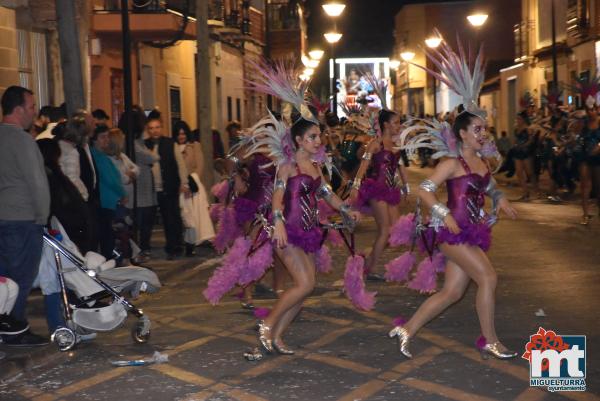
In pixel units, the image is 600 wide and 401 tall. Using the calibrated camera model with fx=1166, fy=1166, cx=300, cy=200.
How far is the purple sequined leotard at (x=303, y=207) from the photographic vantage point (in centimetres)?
880

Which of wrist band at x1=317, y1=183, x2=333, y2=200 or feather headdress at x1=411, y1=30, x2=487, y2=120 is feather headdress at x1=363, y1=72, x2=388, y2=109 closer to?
wrist band at x1=317, y1=183, x2=333, y2=200

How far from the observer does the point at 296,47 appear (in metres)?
48.9

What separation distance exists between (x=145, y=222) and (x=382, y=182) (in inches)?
168

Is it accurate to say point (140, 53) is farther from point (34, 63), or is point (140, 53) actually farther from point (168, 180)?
point (168, 180)

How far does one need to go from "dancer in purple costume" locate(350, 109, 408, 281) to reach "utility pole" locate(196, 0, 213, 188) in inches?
334

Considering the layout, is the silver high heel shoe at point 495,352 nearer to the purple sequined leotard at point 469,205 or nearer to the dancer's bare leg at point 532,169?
the purple sequined leotard at point 469,205

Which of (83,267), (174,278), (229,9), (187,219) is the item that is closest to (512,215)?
(83,267)

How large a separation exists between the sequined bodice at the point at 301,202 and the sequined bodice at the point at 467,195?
1.11 meters

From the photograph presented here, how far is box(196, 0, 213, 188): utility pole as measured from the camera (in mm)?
21125

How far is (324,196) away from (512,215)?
1.47 meters

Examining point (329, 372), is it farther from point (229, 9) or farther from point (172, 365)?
point (229, 9)

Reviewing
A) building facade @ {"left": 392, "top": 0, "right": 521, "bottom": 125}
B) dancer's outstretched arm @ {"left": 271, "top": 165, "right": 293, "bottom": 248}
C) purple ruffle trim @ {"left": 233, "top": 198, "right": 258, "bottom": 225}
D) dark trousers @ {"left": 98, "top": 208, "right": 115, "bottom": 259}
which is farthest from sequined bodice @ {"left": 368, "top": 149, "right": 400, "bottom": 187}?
building facade @ {"left": 392, "top": 0, "right": 521, "bottom": 125}

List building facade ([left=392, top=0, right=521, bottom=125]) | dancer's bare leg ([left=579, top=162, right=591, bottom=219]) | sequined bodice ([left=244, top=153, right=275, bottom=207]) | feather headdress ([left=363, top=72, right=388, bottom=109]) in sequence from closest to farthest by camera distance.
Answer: sequined bodice ([left=244, top=153, right=275, bottom=207]) → feather headdress ([left=363, top=72, right=388, bottom=109]) → dancer's bare leg ([left=579, top=162, right=591, bottom=219]) → building facade ([left=392, top=0, right=521, bottom=125])

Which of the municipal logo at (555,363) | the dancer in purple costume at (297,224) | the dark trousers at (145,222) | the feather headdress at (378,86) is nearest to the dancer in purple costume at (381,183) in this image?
the feather headdress at (378,86)
